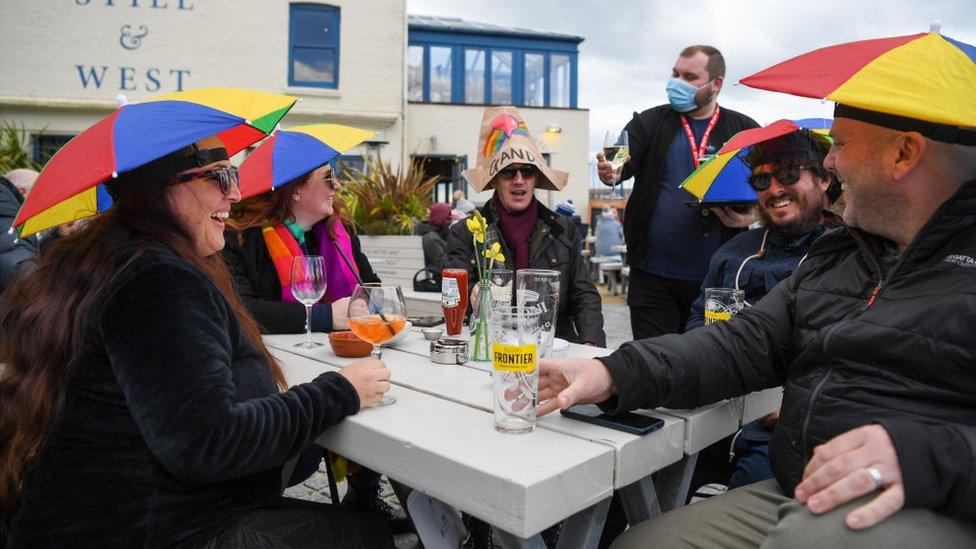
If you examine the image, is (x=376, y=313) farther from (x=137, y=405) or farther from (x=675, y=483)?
(x=675, y=483)

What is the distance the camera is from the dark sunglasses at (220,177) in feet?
5.65

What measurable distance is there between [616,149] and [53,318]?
2.69m

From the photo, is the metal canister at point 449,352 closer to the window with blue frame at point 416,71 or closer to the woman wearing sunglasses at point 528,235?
A: the woman wearing sunglasses at point 528,235

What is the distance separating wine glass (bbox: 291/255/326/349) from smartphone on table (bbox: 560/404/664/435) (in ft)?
3.84

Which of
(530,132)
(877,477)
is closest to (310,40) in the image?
(530,132)

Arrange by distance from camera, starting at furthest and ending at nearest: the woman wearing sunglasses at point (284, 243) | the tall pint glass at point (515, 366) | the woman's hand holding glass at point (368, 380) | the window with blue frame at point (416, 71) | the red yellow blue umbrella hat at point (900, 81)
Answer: the window with blue frame at point (416, 71)
the woman wearing sunglasses at point (284, 243)
the woman's hand holding glass at point (368, 380)
the tall pint glass at point (515, 366)
the red yellow blue umbrella hat at point (900, 81)

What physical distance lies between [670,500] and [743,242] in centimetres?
141

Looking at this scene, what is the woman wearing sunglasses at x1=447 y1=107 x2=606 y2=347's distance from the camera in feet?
11.4

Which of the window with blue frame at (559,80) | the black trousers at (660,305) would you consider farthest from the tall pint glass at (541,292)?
the window with blue frame at (559,80)

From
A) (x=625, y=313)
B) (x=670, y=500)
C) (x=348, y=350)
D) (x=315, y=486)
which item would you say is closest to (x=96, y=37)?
(x=625, y=313)

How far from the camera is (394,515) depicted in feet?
9.97

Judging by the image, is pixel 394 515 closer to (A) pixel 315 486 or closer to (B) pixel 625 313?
(A) pixel 315 486

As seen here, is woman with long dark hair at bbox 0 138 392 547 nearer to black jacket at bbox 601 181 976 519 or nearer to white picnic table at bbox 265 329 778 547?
white picnic table at bbox 265 329 778 547

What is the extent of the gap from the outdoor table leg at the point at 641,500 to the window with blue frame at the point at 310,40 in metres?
14.5
